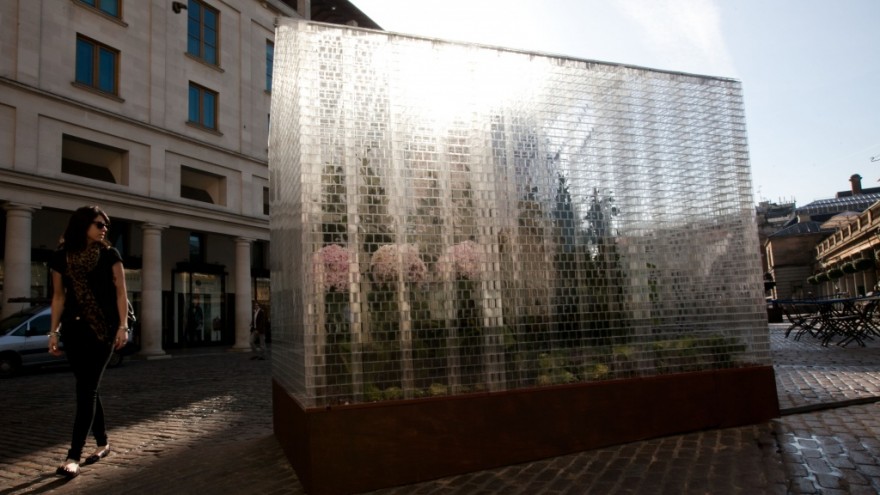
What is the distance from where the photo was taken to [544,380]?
14.0 ft

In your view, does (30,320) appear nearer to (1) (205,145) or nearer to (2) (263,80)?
(1) (205,145)

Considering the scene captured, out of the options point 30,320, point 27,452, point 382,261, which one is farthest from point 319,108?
point 30,320

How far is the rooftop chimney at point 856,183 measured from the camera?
90250mm

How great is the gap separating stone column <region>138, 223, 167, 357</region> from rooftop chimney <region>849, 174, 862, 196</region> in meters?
103

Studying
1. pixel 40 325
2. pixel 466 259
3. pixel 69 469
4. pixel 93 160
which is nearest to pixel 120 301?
pixel 69 469

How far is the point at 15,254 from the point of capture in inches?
669

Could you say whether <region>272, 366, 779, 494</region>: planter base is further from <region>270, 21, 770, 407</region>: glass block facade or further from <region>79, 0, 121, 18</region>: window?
<region>79, 0, 121, 18</region>: window

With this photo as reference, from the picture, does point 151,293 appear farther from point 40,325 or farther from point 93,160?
point 40,325

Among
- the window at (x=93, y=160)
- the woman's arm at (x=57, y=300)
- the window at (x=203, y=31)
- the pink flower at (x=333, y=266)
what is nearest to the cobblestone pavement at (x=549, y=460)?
the woman's arm at (x=57, y=300)

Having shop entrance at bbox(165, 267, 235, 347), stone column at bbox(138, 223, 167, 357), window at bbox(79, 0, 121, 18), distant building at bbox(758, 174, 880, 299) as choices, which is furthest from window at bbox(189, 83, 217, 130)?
distant building at bbox(758, 174, 880, 299)

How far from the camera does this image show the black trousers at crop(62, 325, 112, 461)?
15.1 ft

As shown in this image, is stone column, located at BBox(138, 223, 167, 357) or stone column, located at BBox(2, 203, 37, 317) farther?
stone column, located at BBox(138, 223, 167, 357)

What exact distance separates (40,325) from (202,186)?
10.6 metres

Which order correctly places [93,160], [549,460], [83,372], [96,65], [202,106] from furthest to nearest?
1. [202,106]
2. [93,160]
3. [96,65]
4. [83,372]
5. [549,460]
